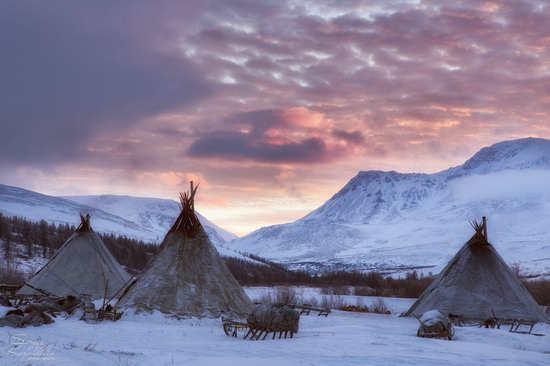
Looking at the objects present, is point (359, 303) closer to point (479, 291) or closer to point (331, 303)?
point (331, 303)

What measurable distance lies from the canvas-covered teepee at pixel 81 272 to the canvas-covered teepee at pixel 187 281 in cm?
589

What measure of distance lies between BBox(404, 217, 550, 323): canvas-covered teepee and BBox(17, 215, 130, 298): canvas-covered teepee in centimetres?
1763

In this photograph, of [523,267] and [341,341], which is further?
[523,267]

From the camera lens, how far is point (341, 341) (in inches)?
739

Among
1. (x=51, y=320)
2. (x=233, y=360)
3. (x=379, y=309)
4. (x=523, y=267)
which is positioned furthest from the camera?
(x=523, y=267)

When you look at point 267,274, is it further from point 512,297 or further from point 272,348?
point 272,348

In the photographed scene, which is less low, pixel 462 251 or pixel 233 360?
pixel 462 251

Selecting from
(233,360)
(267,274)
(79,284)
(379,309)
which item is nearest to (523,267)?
(267,274)

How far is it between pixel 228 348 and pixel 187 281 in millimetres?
10760

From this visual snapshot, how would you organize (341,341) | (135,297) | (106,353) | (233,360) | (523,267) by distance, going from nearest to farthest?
(233,360) < (106,353) < (341,341) < (135,297) < (523,267)

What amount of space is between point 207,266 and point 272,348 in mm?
12041

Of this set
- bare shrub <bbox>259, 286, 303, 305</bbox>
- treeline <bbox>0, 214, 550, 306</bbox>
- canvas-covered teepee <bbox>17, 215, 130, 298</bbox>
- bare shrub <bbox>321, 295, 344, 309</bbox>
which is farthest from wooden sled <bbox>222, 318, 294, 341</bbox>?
treeline <bbox>0, 214, 550, 306</bbox>

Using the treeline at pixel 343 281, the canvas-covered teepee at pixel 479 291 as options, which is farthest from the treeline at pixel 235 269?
the canvas-covered teepee at pixel 479 291

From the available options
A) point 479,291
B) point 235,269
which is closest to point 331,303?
point 479,291
